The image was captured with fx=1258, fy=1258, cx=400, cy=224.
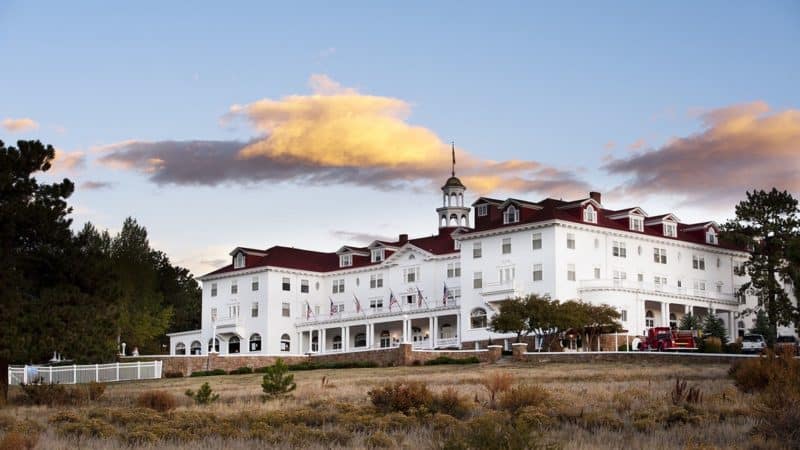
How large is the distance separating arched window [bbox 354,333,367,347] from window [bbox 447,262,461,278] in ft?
34.7

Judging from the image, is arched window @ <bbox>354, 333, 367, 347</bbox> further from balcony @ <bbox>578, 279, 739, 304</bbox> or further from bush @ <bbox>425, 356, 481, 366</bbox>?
bush @ <bbox>425, 356, 481, 366</bbox>

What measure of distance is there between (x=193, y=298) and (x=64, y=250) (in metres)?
90.6

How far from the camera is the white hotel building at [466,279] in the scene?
86062 mm

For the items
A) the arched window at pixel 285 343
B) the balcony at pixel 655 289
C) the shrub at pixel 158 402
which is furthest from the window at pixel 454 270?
the shrub at pixel 158 402

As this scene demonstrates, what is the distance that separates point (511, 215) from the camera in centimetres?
8944

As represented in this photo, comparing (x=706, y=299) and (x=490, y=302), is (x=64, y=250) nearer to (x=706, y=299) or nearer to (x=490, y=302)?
(x=490, y=302)

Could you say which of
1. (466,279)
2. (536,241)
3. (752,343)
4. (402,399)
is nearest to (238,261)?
(466,279)

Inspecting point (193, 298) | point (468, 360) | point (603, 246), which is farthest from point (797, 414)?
point (193, 298)

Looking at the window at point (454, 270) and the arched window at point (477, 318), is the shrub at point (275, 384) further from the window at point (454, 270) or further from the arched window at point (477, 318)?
the window at point (454, 270)

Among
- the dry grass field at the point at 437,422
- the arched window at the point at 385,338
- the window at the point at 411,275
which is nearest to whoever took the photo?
the dry grass field at the point at 437,422

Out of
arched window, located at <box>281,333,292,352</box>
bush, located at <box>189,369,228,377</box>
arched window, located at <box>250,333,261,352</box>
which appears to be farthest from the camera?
arched window, located at <box>281,333,292,352</box>

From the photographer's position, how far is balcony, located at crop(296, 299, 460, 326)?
308ft

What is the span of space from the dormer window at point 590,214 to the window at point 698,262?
10.3 metres

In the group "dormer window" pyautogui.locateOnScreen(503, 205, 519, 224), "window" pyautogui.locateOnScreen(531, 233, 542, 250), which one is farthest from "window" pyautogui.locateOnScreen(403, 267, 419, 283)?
"window" pyautogui.locateOnScreen(531, 233, 542, 250)
